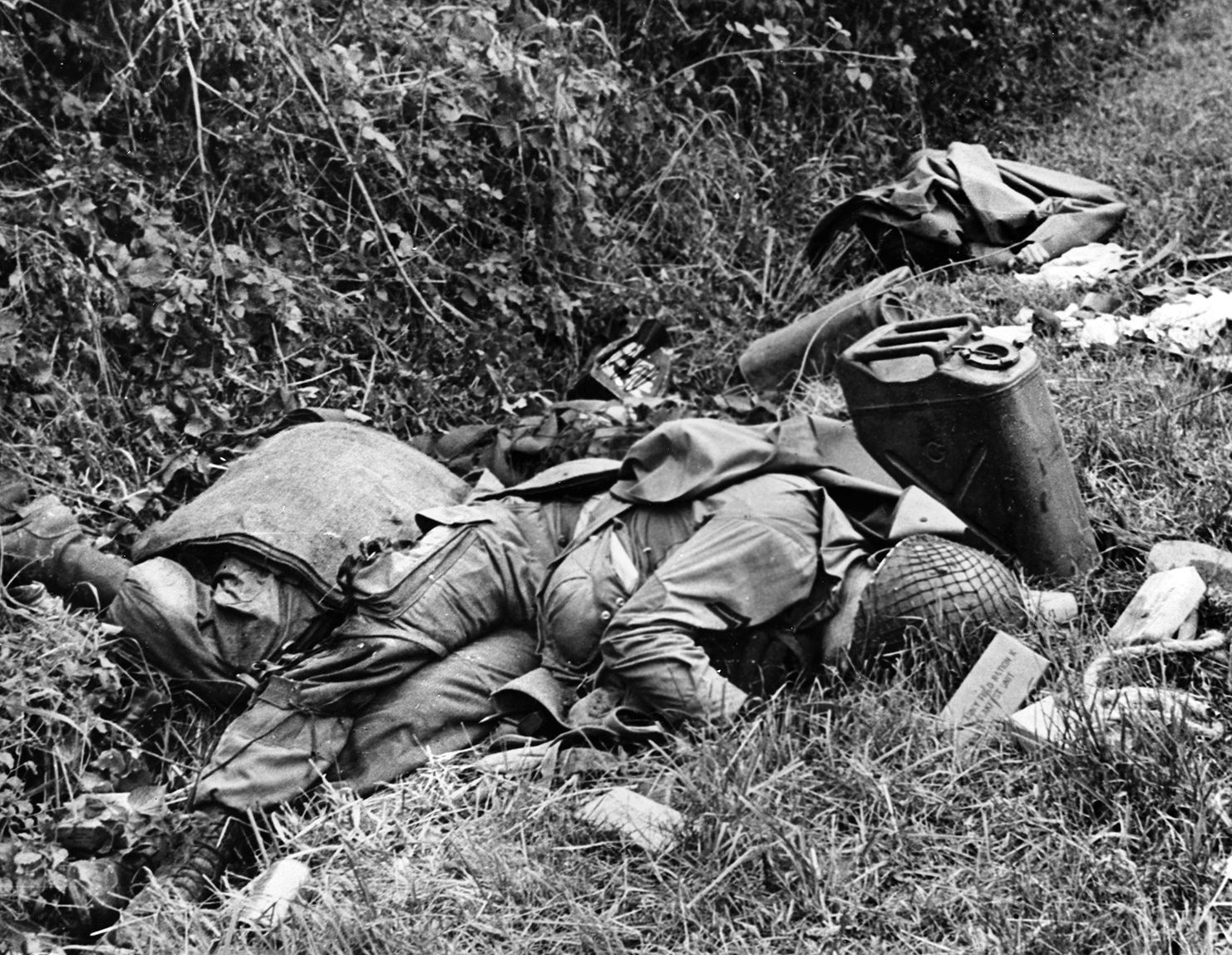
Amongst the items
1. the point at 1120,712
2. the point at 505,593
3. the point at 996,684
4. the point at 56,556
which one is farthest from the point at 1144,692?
the point at 56,556

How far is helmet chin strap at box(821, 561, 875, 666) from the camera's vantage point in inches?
147

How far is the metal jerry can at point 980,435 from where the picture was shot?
3842 millimetres

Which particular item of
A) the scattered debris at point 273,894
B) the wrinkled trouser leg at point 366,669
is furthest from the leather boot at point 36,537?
the scattered debris at point 273,894

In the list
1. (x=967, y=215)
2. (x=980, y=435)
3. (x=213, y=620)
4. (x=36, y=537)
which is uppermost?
(x=36, y=537)

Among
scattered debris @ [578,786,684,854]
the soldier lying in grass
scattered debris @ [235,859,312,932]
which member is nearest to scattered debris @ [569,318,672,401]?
the soldier lying in grass

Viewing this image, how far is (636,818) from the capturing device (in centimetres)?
322

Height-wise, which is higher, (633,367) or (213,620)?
Answer: (213,620)

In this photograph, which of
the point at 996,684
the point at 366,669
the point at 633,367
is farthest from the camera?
the point at 633,367

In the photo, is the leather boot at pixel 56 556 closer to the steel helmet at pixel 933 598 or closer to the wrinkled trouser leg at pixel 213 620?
the wrinkled trouser leg at pixel 213 620

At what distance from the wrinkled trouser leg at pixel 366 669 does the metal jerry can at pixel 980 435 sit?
1.20 metres

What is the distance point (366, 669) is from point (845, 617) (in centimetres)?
131

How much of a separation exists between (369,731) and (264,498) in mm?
795

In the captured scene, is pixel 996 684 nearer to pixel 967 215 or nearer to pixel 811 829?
pixel 811 829

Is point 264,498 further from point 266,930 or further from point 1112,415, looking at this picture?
point 1112,415
